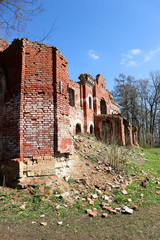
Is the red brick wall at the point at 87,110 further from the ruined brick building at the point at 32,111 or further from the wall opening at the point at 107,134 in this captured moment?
the ruined brick building at the point at 32,111

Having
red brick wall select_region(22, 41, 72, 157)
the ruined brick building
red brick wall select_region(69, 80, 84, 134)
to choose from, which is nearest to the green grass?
the ruined brick building

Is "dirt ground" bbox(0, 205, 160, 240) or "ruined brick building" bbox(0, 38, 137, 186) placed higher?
"ruined brick building" bbox(0, 38, 137, 186)

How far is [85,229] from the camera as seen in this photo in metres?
3.61

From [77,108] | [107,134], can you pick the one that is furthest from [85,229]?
[77,108]

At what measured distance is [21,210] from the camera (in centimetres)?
427

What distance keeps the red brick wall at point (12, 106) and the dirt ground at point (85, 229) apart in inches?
89.4

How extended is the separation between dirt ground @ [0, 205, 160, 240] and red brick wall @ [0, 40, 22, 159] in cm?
227

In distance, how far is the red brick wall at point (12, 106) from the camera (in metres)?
5.57

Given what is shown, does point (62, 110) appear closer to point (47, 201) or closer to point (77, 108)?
point (47, 201)

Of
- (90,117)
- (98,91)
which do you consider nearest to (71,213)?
(90,117)

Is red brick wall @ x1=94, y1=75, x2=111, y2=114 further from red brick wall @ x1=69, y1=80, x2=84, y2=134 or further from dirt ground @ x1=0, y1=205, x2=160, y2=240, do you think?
dirt ground @ x1=0, y1=205, x2=160, y2=240

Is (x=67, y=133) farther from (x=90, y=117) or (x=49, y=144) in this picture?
(x=90, y=117)

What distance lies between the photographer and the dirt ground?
132 inches

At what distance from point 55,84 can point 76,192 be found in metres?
3.69
